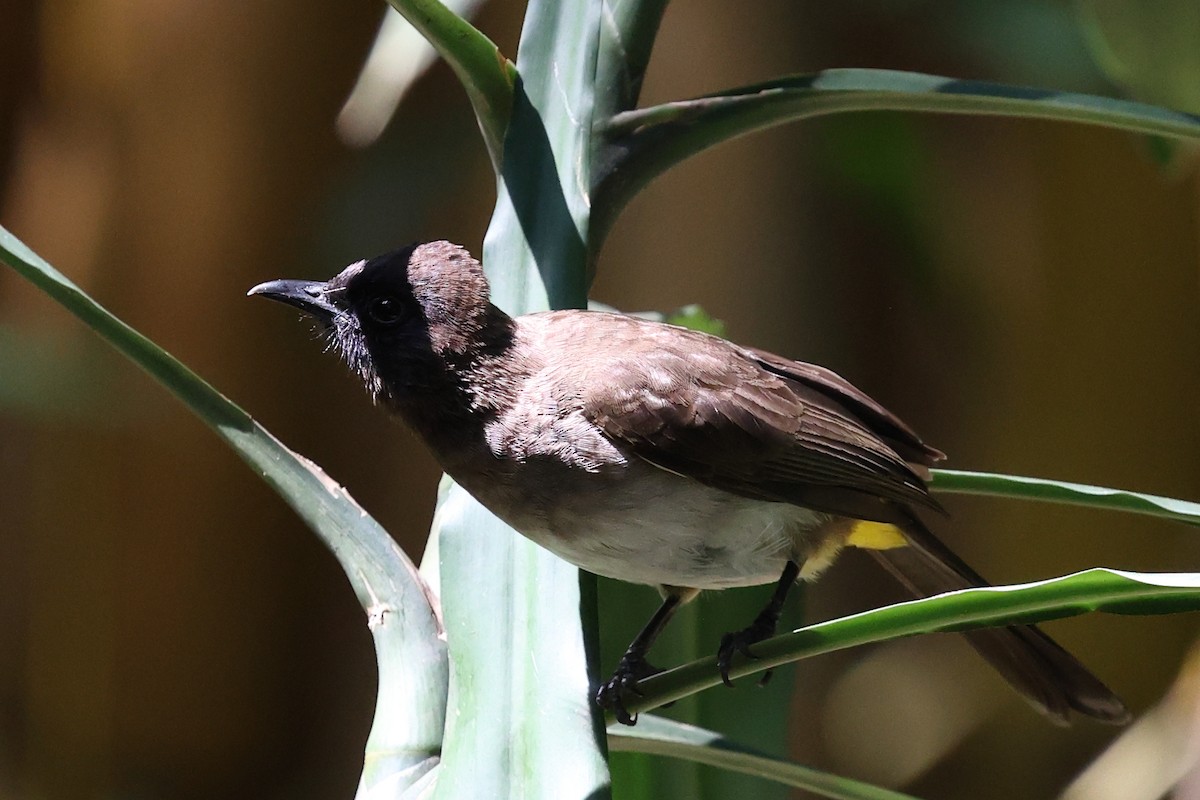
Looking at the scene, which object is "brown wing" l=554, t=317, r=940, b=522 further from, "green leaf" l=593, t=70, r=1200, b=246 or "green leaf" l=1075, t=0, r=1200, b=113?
"green leaf" l=1075, t=0, r=1200, b=113

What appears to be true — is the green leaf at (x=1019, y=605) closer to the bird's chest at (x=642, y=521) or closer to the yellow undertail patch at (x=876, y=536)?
the bird's chest at (x=642, y=521)

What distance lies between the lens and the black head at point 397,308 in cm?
121

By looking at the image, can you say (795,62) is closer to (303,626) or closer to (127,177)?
(127,177)

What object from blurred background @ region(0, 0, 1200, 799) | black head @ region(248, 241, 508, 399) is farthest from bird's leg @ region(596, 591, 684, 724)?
blurred background @ region(0, 0, 1200, 799)

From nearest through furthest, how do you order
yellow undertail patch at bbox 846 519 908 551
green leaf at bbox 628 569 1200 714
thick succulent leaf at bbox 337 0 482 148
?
green leaf at bbox 628 569 1200 714, yellow undertail patch at bbox 846 519 908 551, thick succulent leaf at bbox 337 0 482 148

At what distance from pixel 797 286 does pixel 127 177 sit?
5.29 feet

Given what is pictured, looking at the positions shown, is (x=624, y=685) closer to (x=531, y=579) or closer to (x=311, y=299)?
(x=531, y=579)

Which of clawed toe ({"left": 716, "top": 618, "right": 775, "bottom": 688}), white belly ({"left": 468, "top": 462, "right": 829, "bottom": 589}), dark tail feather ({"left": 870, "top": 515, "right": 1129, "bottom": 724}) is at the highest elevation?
white belly ({"left": 468, "top": 462, "right": 829, "bottom": 589})

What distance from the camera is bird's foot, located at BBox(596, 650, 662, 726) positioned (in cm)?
98

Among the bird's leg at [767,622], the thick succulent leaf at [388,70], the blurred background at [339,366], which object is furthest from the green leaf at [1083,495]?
the blurred background at [339,366]

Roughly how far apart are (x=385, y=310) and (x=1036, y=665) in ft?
2.63

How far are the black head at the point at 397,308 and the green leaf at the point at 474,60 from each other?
0.17 meters

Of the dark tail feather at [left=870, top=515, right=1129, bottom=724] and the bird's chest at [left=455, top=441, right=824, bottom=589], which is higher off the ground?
the bird's chest at [left=455, top=441, right=824, bottom=589]

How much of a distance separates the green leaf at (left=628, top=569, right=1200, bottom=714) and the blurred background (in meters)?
1.98
